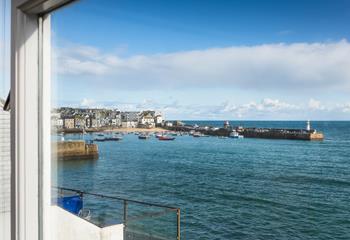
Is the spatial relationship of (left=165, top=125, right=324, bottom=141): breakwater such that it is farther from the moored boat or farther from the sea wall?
the moored boat

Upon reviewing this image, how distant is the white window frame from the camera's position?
0.77 metres

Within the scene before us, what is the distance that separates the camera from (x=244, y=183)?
18.1m

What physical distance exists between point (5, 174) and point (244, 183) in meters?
18.0

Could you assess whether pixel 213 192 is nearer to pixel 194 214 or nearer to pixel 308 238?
pixel 194 214

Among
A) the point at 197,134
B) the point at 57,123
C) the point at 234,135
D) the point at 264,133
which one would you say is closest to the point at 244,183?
the point at 234,135

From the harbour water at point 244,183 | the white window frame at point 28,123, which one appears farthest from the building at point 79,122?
the harbour water at point 244,183

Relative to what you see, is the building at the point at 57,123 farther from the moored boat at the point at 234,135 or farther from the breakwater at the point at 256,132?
the moored boat at the point at 234,135

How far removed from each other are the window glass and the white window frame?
8.86 metres

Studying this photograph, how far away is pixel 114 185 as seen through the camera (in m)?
14.4

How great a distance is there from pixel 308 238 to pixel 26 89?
1288cm

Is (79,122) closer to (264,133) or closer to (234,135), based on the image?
(264,133)

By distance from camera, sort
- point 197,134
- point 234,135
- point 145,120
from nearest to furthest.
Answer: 1. point 145,120
2. point 197,134
3. point 234,135

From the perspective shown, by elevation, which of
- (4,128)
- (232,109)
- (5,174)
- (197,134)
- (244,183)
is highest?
(232,109)

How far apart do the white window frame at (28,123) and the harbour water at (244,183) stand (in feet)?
33.6
